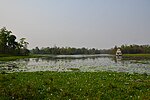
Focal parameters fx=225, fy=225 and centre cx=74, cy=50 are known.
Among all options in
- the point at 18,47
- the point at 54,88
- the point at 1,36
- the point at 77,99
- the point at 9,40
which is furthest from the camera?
the point at 18,47

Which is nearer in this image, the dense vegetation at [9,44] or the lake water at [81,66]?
the lake water at [81,66]

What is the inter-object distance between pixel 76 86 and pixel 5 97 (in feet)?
17.3

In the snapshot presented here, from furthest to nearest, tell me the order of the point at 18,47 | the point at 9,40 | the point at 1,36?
the point at 18,47 → the point at 9,40 → the point at 1,36

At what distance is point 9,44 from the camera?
142 metres

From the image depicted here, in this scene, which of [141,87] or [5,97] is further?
[141,87]

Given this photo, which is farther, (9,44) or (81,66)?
(9,44)

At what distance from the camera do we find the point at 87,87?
15.8 meters

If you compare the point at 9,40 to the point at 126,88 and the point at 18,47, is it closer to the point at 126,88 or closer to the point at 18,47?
the point at 18,47

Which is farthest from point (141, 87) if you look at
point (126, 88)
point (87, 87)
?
point (87, 87)

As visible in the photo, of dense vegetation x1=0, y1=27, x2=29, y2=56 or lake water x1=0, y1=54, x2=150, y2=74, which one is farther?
dense vegetation x1=0, y1=27, x2=29, y2=56

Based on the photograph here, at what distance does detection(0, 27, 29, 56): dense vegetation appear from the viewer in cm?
13100

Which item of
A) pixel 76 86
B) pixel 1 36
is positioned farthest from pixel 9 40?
pixel 76 86

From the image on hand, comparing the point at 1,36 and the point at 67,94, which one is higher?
the point at 1,36

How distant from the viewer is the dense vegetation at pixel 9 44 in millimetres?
131000
